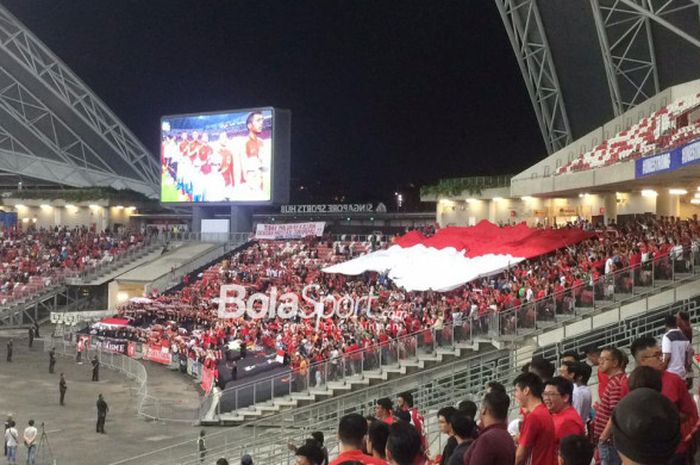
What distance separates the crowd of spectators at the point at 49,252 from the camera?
1843 inches

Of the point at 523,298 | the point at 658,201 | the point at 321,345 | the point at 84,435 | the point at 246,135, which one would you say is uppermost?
the point at 246,135

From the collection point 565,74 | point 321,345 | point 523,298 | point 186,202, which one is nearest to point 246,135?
point 186,202

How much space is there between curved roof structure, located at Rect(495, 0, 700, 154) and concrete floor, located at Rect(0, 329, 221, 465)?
835 inches

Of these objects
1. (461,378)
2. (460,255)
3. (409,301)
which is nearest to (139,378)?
(409,301)

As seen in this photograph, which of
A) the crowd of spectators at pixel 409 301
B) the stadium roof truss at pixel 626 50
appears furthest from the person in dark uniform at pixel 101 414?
the stadium roof truss at pixel 626 50

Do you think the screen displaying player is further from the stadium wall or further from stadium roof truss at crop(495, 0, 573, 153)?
the stadium wall

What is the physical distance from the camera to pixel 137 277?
45.6m

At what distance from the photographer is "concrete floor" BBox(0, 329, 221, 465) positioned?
64.3ft

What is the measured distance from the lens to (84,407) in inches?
977

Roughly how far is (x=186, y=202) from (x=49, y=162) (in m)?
18.5

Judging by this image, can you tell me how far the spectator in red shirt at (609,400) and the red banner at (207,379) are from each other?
66.6 ft

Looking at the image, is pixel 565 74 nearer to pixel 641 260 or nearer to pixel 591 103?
pixel 591 103

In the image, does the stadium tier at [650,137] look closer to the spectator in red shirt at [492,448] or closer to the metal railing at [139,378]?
the metal railing at [139,378]

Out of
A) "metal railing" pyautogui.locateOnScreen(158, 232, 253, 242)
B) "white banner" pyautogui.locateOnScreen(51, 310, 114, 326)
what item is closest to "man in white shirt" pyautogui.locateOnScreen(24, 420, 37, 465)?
"white banner" pyautogui.locateOnScreen(51, 310, 114, 326)
